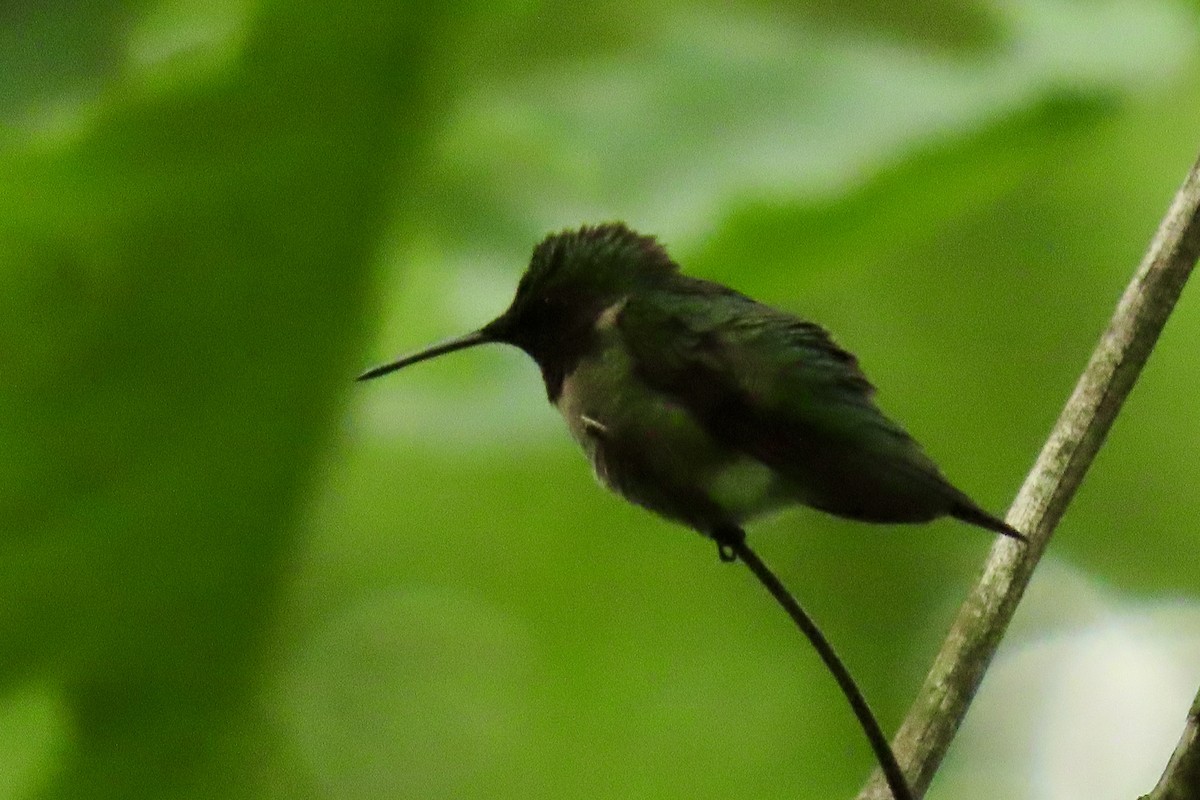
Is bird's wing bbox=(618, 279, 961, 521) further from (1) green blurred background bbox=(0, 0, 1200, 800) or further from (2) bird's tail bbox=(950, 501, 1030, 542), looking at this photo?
(1) green blurred background bbox=(0, 0, 1200, 800)

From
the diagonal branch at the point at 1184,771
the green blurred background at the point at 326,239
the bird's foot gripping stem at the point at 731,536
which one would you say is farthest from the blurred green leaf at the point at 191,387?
the diagonal branch at the point at 1184,771

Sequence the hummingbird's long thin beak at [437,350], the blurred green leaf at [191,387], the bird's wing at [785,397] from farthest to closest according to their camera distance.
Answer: the blurred green leaf at [191,387]
the hummingbird's long thin beak at [437,350]
the bird's wing at [785,397]

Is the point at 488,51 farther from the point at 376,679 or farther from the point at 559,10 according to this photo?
the point at 376,679

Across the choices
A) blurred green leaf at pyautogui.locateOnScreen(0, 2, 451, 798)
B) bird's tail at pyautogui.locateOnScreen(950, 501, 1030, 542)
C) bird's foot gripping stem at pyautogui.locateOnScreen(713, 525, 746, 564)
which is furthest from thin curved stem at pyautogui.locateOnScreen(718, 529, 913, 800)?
blurred green leaf at pyautogui.locateOnScreen(0, 2, 451, 798)

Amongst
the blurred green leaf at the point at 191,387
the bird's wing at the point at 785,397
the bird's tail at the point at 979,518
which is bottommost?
the blurred green leaf at the point at 191,387

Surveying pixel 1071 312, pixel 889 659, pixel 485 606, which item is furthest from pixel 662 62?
pixel 1071 312

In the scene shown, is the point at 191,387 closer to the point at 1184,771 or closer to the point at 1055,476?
the point at 1055,476

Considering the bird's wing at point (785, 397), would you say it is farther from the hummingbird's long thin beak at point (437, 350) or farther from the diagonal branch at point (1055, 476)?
the diagonal branch at point (1055, 476)
